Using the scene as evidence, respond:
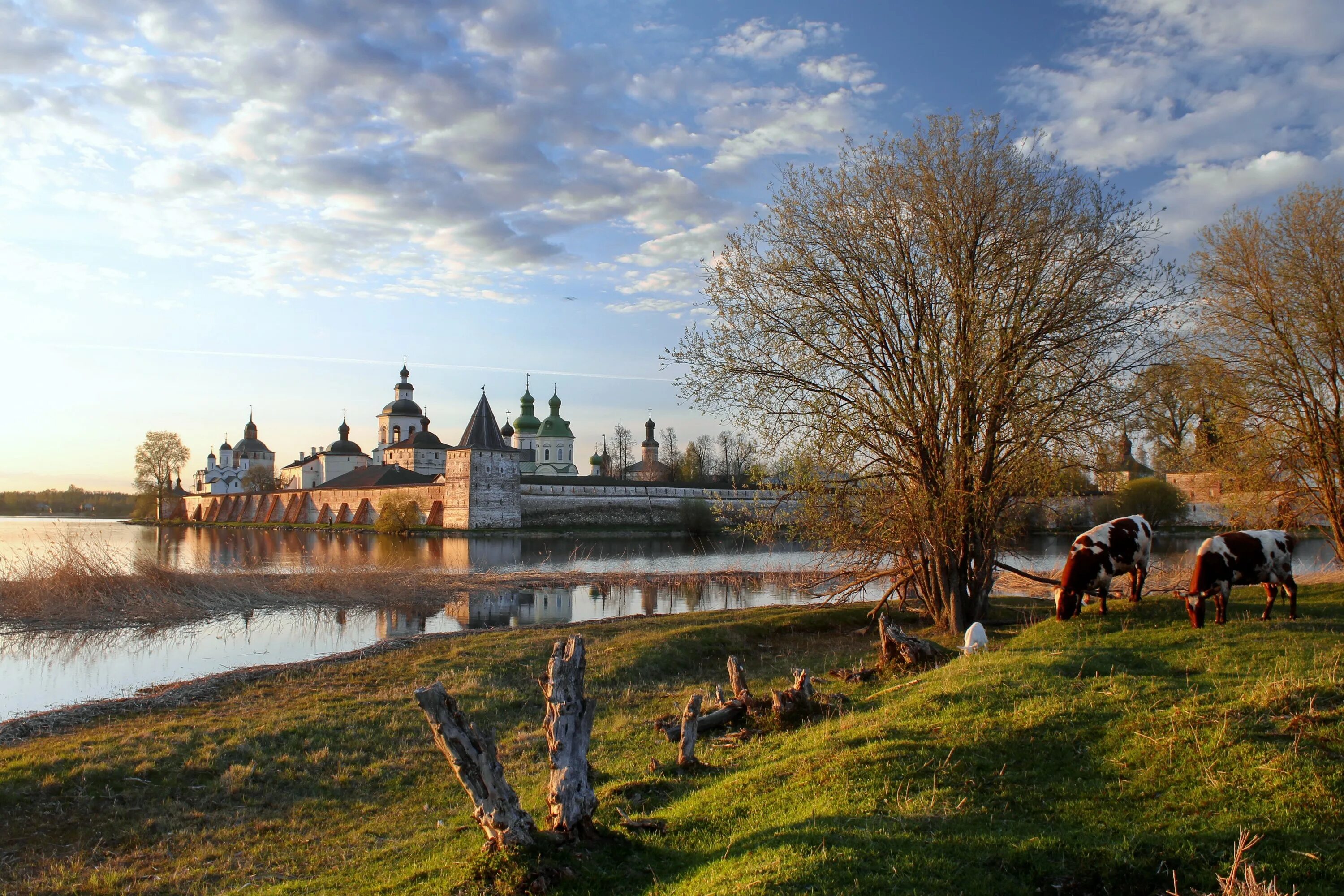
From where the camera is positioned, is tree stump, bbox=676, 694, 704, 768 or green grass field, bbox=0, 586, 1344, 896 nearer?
green grass field, bbox=0, 586, 1344, 896

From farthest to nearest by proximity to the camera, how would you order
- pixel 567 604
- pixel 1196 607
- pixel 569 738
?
pixel 567 604 → pixel 1196 607 → pixel 569 738

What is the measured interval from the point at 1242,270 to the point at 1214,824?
57.3 feet

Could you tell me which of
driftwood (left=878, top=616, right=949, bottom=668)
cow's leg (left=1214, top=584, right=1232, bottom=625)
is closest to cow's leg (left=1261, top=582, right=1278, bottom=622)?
cow's leg (left=1214, top=584, right=1232, bottom=625)

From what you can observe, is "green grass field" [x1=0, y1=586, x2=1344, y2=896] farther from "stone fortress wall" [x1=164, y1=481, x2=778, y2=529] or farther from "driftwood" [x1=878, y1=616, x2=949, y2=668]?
"stone fortress wall" [x1=164, y1=481, x2=778, y2=529]

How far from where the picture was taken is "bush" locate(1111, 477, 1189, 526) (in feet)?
147

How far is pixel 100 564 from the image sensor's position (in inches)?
807

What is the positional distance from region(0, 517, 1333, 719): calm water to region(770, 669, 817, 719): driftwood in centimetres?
835

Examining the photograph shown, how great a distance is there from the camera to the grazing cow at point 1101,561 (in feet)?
35.1

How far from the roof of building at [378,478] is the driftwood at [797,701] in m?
70.4

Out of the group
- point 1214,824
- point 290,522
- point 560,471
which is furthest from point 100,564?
point 560,471

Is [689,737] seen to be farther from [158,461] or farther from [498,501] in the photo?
Answer: [158,461]

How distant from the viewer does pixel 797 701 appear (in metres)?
8.34

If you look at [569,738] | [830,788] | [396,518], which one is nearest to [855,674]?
[830,788]

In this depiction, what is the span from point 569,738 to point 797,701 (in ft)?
11.6
